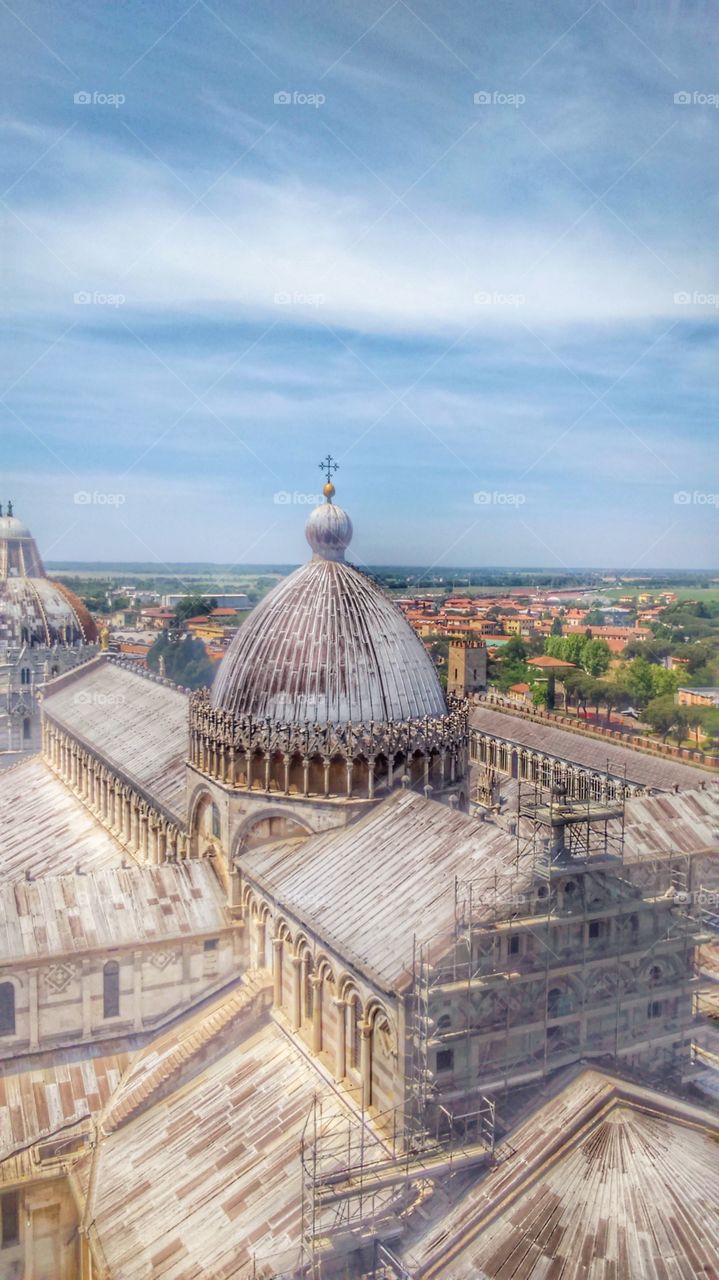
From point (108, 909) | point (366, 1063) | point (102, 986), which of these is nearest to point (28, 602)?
point (108, 909)

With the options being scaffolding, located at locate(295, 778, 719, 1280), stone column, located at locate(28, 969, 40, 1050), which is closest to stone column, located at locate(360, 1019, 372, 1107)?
scaffolding, located at locate(295, 778, 719, 1280)

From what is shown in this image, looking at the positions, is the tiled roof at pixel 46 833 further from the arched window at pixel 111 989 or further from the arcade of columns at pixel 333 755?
the arcade of columns at pixel 333 755

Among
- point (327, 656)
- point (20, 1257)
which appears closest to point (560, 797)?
point (327, 656)

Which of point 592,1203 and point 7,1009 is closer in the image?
point 592,1203

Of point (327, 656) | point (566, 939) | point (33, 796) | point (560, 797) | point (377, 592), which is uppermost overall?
point (377, 592)

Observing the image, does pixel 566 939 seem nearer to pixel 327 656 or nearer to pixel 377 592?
pixel 327 656

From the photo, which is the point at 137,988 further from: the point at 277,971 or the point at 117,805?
the point at 117,805

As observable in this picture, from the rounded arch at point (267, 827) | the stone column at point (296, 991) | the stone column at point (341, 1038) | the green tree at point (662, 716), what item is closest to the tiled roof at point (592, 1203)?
the stone column at point (341, 1038)
